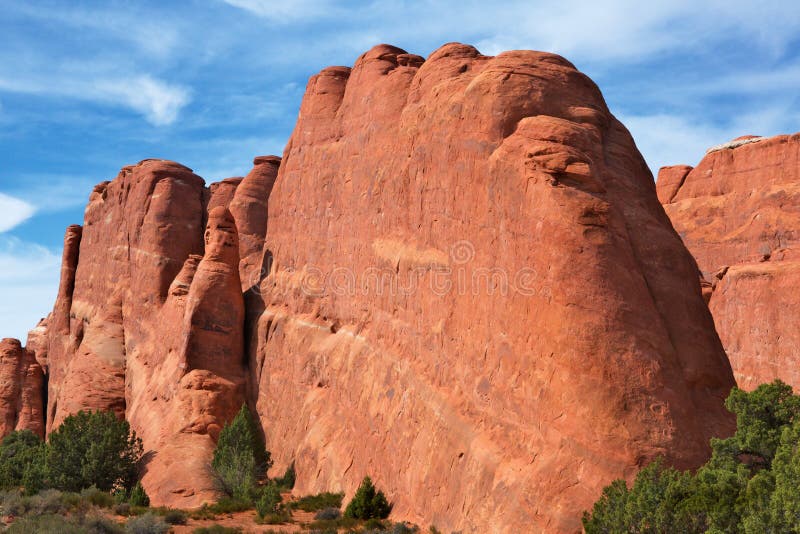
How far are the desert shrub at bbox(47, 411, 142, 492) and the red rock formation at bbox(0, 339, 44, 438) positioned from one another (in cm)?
2779

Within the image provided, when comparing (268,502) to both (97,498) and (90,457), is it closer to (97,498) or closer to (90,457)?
(97,498)

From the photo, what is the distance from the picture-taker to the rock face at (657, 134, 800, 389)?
5119cm

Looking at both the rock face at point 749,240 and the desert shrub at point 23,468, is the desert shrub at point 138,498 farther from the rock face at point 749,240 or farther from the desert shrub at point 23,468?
the rock face at point 749,240

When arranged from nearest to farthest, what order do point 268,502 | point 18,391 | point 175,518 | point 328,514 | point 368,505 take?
point 368,505, point 328,514, point 175,518, point 268,502, point 18,391

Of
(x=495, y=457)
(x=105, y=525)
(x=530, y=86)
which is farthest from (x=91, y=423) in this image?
(x=530, y=86)

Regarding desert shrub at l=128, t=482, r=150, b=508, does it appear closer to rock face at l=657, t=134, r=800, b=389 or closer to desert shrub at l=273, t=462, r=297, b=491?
desert shrub at l=273, t=462, r=297, b=491

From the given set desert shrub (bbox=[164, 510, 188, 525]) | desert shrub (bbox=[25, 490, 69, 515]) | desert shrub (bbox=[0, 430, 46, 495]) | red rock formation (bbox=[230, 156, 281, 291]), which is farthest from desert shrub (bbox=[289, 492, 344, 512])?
red rock formation (bbox=[230, 156, 281, 291])

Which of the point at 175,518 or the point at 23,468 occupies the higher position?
the point at 23,468

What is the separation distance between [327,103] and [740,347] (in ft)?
109

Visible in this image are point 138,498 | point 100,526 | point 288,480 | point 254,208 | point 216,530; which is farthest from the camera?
point 254,208

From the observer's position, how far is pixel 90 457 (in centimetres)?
3784

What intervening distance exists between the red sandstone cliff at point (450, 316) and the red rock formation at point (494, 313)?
0.27 ft

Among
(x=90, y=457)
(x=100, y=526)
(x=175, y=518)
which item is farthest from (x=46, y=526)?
(x=90, y=457)

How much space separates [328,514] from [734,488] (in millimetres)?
15761
